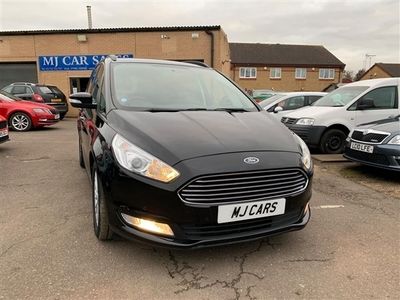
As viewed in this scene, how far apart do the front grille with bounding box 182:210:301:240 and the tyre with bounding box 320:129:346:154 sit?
5.63 m

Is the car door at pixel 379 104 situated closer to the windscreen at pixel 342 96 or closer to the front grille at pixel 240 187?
the windscreen at pixel 342 96

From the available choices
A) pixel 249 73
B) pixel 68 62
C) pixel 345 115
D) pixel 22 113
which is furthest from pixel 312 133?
pixel 249 73

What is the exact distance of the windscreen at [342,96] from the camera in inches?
332

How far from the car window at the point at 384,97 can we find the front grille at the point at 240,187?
6279 millimetres

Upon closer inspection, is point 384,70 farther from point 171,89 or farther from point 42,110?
point 171,89

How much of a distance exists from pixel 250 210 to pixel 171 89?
5.84 ft

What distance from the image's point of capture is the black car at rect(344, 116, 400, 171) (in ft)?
17.7

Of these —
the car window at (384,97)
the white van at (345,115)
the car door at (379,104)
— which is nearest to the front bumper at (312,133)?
the white van at (345,115)

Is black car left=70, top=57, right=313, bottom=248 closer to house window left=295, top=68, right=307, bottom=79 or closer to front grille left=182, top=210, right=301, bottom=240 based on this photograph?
front grille left=182, top=210, right=301, bottom=240

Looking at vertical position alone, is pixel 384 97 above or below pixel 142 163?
above

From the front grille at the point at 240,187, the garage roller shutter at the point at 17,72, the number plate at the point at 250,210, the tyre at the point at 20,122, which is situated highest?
the garage roller shutter at the point at 17,72

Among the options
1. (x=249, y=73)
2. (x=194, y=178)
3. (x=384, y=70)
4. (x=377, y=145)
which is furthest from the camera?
(x=384, y=70)

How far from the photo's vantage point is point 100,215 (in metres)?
3.13

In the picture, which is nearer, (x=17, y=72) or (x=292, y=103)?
(x=292, y=103)
